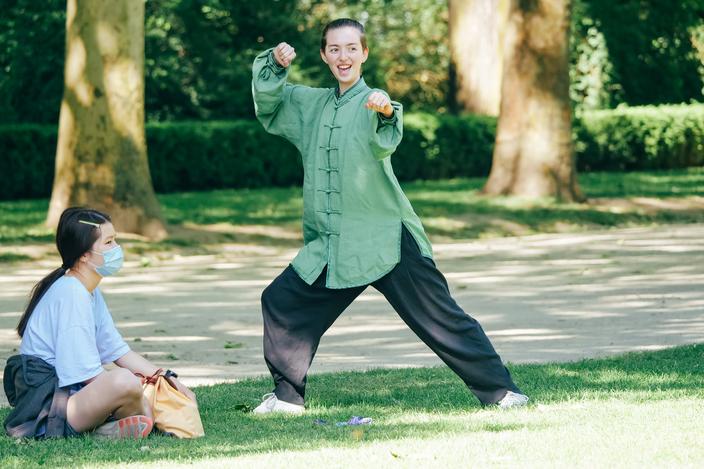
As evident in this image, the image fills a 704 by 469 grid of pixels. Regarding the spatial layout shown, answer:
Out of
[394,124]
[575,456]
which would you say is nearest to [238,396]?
[394,124]

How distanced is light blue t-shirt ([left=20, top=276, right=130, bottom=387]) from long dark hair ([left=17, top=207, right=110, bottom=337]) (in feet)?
0.18

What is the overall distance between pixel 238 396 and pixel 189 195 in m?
15.6

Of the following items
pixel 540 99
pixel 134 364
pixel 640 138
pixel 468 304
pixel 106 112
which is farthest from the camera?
pixel 640 138

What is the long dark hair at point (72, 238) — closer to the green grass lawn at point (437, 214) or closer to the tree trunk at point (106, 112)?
the green grass lawn at point (437, 214)

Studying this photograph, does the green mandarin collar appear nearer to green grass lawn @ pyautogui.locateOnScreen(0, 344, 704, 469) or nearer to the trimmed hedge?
green grass lawn @ pyautogui.locateOnScreen(0, 344, 704, 469)

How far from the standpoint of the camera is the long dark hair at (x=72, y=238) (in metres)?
6.01

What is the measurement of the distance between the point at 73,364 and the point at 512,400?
2.05 metres

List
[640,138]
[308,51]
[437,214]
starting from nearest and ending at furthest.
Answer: [437,214] → [640,138] → [308,51]

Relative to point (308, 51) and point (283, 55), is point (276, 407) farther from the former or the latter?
point (308, 51)

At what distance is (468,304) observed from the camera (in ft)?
35.5

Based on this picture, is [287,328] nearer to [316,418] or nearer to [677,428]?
[316,418]

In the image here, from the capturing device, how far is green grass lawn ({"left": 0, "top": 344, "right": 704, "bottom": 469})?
17.3 feet

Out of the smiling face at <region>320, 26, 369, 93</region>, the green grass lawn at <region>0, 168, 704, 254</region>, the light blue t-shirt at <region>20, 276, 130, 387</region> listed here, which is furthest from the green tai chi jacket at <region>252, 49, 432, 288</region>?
the green grass lawn at <region>0, 168, 704, 254</region>

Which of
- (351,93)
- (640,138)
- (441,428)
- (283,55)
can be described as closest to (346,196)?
(351,93)
